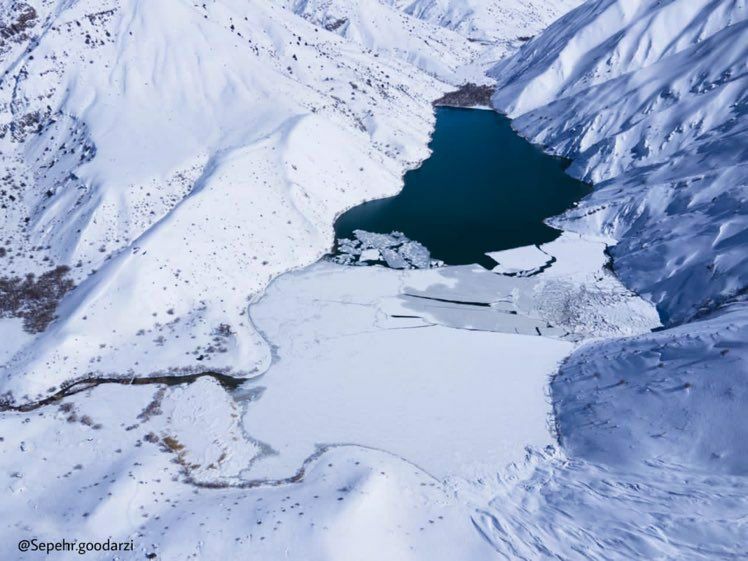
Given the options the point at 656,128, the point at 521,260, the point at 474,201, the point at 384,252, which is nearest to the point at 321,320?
the point at 384,252

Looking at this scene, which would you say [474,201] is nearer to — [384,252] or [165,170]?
[384,252]

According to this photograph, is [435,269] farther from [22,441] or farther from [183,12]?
[183,12]

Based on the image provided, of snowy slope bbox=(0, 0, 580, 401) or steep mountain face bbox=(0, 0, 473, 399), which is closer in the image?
snowy slope bbox=(0, 0, 580, 401)

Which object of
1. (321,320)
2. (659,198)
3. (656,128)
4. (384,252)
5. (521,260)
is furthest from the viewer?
(656,128)

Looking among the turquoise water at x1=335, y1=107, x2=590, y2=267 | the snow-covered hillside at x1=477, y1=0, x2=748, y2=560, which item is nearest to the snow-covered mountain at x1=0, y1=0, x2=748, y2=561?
the snow-covered hillside at x1=477, y1=0, x2=748, y2=560

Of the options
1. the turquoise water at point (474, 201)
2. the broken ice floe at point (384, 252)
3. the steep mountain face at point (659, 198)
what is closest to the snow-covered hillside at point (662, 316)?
the steep mountain face at point (659, 198)

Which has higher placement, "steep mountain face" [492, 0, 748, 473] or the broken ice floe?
"steep mountain face" [492, 0, 748, 473]

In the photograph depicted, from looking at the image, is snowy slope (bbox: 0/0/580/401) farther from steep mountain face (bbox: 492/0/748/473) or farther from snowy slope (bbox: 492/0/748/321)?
snowy slope (bbox: 492/0/748/321)
